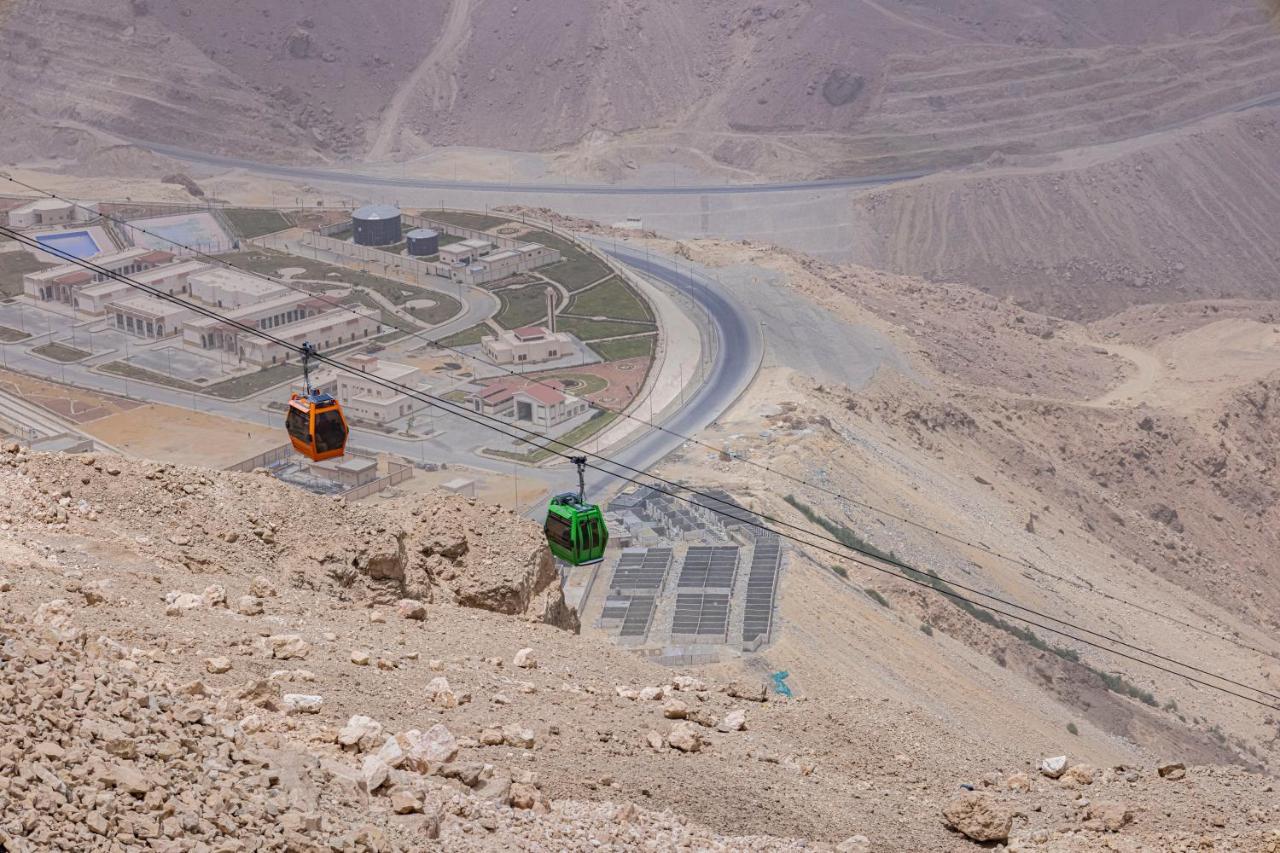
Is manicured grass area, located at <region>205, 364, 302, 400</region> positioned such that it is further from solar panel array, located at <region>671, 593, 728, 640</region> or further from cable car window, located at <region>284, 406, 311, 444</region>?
cable car window, located at <region>284, 406, 311, 444</region>

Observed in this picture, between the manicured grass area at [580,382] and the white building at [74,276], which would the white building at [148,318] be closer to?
the white building at [74,276]

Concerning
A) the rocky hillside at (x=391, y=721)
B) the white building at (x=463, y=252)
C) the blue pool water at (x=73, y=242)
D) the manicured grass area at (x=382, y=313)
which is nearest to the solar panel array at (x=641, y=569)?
the rocky hillside at (x=391, y=721)

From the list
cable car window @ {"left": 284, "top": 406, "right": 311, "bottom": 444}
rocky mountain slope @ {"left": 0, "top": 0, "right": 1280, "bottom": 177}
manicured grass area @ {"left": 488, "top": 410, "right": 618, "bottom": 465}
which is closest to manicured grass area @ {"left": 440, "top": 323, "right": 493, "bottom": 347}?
manicured grass area @ {"left": 488, "top": 410, "right": 618, "bottom": 465}

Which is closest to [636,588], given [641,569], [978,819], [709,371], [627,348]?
[641,569]

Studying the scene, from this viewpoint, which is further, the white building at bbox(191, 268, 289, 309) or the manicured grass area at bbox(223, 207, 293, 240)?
the manicured grass area at bbox(223, 207, 293, 240)

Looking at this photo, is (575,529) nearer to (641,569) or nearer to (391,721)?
(391,721)

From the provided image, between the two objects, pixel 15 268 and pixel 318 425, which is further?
pixel 15 268
